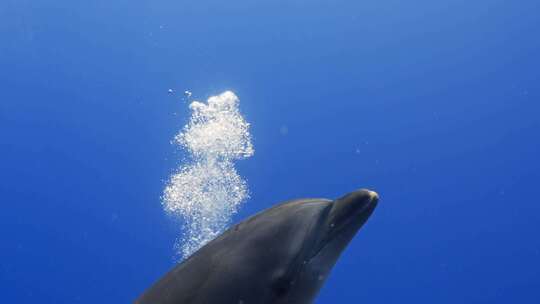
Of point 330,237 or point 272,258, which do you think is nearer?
point 272,258

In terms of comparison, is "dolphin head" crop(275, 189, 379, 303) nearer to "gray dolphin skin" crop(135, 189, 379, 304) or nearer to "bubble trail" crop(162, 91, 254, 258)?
"gray dolphin skin" crop(135, 189, 379, 304)

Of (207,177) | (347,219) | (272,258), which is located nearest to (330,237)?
(347,219)

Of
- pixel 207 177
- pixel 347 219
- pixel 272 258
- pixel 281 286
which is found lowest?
pixel 281 286

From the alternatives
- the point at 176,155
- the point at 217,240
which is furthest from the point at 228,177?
the point at 217,240

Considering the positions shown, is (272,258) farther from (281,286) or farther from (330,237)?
(330,237)

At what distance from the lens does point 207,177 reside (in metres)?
15.7

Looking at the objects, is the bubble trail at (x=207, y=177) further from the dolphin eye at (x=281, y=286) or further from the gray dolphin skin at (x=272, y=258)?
the dolphin eye at (x=281, y=286)

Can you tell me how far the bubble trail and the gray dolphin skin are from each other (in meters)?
11.4

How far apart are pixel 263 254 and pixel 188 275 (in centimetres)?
36

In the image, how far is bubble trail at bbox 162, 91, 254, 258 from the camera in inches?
583

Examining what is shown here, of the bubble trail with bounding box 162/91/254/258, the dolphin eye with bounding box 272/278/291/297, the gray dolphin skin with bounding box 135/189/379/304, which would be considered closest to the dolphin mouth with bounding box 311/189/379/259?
the gray dolphin skin with bounding box 135/189/379/304

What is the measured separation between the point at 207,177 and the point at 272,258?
12.9 meters

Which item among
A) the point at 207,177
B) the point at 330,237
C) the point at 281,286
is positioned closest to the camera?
the point at 281,286
